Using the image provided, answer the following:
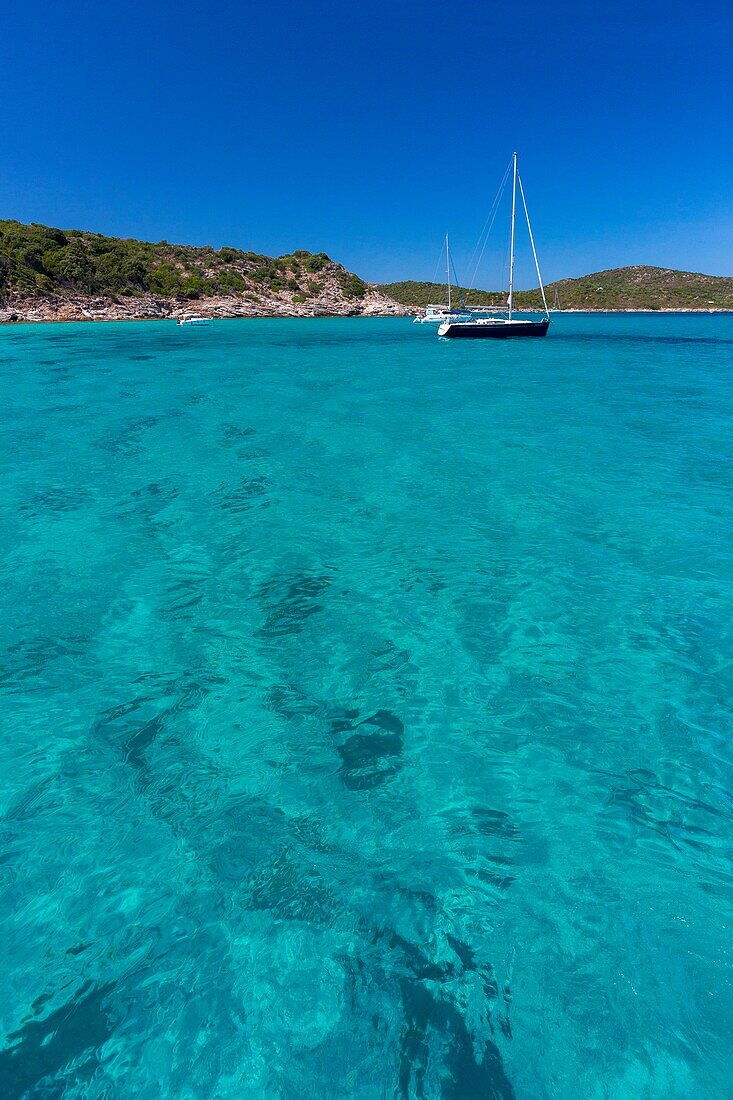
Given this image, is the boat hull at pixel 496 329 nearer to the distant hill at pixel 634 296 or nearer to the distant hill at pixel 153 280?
the distant hill at pixel 153 280

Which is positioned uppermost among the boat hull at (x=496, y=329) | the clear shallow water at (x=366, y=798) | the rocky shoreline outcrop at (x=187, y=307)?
the rocky shoreline outcrop at (x=187, y=307)

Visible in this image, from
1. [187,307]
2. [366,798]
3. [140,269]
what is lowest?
[366,798]

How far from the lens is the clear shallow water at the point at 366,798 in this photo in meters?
2.76

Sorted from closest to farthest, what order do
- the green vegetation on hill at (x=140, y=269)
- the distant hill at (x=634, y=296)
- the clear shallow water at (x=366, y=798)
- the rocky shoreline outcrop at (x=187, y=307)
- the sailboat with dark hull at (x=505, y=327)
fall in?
the clear shallow water at (x=366, y=798)
the sailboat with dark hull at (x=505, y=327)
the rocky shoreline outcrop at (x=187, y=307)
the green vegetation on hill at (x=140, y=269)
the distant hill at (x=634, y=296)

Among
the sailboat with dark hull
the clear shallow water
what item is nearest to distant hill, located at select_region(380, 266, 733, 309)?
the sailboat with dark hull

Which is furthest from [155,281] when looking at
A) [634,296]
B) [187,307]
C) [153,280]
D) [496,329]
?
[634,296]

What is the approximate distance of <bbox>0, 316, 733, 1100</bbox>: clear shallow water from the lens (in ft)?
9.04

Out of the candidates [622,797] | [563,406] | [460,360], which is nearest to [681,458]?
[563,406]

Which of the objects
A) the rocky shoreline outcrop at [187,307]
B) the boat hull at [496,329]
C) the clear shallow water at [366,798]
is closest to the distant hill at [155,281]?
the rocky shoreline outcrop at [187,307]

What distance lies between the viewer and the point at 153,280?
91188 millimetres

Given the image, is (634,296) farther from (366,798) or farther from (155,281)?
(366,798)

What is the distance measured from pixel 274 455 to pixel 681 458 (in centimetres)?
1138

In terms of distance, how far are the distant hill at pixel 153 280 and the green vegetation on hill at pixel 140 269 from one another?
0.50 ft

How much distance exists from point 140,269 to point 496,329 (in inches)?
2756
